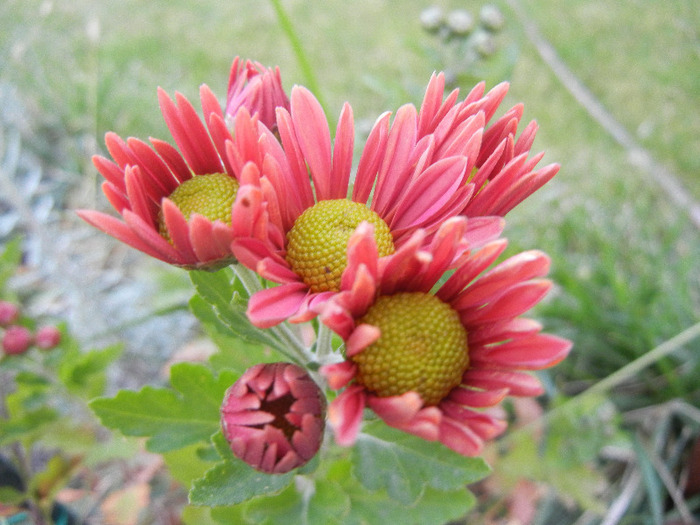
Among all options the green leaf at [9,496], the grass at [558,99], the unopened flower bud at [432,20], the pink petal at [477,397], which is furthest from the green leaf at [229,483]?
the unopened flower bud at [432,20]

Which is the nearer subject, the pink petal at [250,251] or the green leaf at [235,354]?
the pink petal at [250,251]

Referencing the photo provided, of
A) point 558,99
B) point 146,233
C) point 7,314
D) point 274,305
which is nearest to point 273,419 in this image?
point 274,305

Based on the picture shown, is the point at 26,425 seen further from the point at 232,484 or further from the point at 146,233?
the point at 146,233

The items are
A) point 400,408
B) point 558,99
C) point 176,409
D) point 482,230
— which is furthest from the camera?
point 558,99

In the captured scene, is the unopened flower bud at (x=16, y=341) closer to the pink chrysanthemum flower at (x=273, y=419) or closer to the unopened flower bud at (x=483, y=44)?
the pink chrysanthemum flower at (x=273, y=419)

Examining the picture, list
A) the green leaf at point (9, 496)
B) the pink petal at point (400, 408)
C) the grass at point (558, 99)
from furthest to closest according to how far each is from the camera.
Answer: the grass at point (558, 99)
the green leaf at point (9, 496)
the pink petal at point (400, 408)

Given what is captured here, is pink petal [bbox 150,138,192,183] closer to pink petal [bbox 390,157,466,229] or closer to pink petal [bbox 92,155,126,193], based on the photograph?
pink petal [bbox 92,155,126,193]

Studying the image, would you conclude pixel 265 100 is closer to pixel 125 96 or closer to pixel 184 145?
pixel 184 145

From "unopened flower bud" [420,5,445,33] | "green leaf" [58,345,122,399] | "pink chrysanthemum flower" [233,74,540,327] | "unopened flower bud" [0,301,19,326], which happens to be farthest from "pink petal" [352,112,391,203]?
"unopened flower bud" [420,5,445,33]
